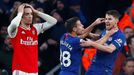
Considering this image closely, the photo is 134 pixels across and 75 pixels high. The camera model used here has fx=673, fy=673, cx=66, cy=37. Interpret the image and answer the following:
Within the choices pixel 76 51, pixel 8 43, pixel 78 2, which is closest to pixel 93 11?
pixel 78 2

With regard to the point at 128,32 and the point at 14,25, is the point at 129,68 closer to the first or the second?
the point at 128,32

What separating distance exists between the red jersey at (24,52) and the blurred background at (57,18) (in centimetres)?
199

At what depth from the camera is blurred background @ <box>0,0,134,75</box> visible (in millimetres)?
14523

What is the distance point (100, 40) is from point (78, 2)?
16.8 feet

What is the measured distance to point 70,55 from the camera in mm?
11484

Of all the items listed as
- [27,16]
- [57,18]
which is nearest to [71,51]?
[27,16]

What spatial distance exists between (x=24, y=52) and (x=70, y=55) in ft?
2.60

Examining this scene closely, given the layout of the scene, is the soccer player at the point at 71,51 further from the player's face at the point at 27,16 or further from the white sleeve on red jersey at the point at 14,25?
the white sleeve on red jersey at the point at 14,25

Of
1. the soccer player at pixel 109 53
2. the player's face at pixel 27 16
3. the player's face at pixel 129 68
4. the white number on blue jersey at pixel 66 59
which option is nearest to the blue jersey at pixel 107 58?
the soccer player at pixel 109 53

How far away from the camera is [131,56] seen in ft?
42.3

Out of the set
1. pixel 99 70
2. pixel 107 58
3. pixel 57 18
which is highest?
pixel 57 18

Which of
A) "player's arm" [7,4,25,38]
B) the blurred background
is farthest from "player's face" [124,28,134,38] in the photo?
"player's arm" [7,4,25,38]

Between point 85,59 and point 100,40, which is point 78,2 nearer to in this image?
point 85,59

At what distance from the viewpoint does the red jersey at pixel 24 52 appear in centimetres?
1134
